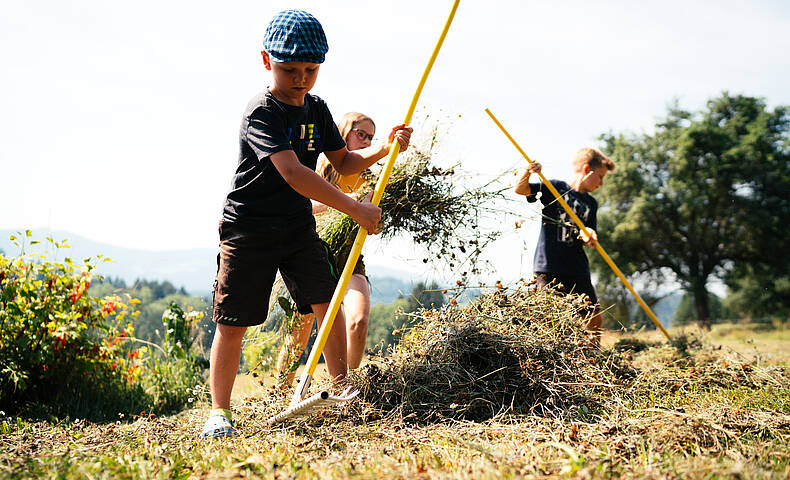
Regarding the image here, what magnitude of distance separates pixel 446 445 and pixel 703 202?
24.0 meters

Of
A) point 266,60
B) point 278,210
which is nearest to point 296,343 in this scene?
point 278,210

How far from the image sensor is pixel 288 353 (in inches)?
143

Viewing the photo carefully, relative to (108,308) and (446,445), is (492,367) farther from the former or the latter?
(108,308)

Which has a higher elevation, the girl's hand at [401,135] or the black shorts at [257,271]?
the girl's hand at [401,135]

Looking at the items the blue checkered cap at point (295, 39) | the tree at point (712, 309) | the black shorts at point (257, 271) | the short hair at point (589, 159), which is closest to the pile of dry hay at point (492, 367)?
the black shorts at point (257, 271)

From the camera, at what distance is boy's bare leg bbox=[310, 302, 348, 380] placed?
290 cm

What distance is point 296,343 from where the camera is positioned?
363cm

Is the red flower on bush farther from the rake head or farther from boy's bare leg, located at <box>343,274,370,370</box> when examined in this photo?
the rake head

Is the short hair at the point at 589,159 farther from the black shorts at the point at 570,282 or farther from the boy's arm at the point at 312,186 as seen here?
the boy's arm at the point at 312,186

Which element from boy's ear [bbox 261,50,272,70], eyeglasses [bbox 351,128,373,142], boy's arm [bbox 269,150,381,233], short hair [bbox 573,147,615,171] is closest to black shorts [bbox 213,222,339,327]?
boy's arm [bbox 269,150,381,233]

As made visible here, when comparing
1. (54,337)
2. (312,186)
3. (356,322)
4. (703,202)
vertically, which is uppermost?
(703,202)

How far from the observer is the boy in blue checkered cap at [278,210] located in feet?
8.24

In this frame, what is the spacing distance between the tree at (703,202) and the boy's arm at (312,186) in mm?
20704

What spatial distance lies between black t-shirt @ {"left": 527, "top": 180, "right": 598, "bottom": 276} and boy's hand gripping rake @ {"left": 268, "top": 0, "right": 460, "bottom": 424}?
6.23 feet
